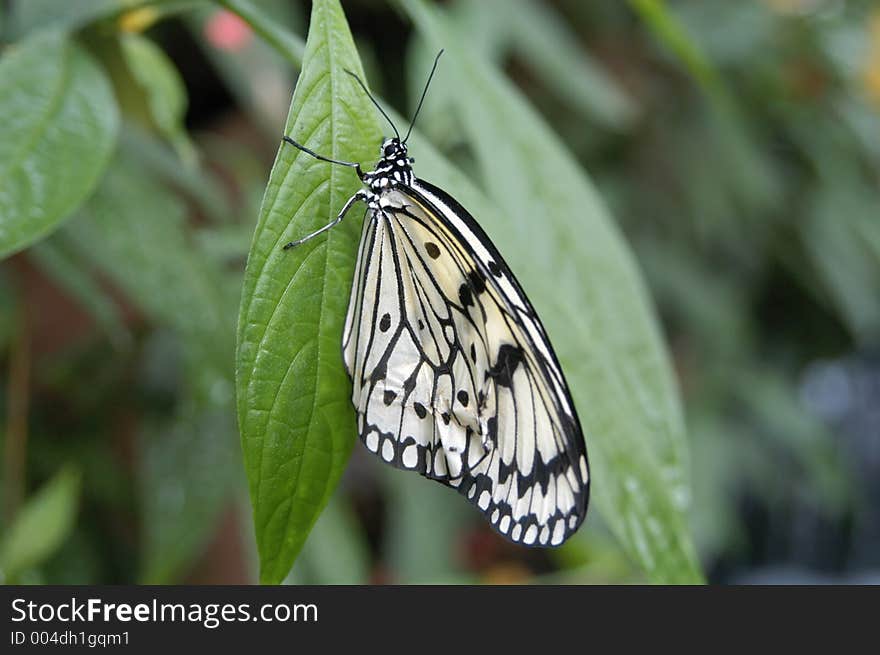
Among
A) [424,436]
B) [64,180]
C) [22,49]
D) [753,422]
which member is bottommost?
[424,436]

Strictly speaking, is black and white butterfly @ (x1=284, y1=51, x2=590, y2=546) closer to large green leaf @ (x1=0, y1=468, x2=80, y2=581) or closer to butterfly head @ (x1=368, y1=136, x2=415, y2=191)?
butterfly head @ (x1=368, y1=136, x2=415, y2=191)

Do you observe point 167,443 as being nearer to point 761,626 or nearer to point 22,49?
point 22,49

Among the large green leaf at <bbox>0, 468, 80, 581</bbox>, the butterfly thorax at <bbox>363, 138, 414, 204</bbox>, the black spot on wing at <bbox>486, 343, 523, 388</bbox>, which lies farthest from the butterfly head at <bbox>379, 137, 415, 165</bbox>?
the large green leaf at <bbox>0, 468, 80, 581</bbox>

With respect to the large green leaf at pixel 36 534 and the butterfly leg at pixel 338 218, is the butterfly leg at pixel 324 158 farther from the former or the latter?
the large green leaf at pixel 36 534

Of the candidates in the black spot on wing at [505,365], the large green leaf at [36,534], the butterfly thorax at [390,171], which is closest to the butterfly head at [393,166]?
the butterfly thorax at [390,171]

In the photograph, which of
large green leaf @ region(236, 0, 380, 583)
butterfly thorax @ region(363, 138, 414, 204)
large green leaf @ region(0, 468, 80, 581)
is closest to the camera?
large green leaf @ region(236, 0, 380, 583)

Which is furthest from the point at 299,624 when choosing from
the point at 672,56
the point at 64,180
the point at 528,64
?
the point at 672,56

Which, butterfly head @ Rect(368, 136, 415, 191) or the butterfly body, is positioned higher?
butterfly head @ Rect(368, 136, 415, 191)

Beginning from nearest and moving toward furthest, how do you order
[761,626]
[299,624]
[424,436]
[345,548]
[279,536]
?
1. [279,536]
2. [424,436]
3. [299,624]
4. [761,626]
5. [345,548]
